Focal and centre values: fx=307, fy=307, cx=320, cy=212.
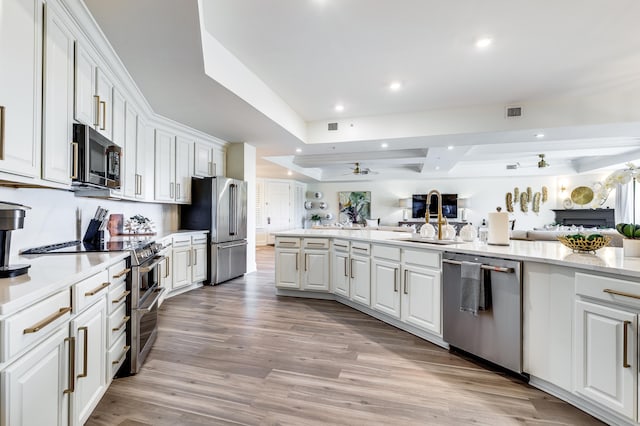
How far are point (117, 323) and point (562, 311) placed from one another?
2.88 m

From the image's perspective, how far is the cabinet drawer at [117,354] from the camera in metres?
1.92

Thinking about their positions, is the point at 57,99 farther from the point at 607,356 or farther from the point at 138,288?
the point at 607,356

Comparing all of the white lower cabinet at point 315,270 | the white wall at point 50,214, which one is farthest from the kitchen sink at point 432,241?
the white wall at point 50,214

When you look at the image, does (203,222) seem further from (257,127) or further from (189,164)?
(257,127)

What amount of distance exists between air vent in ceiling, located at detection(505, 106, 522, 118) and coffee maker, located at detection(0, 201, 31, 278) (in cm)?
547

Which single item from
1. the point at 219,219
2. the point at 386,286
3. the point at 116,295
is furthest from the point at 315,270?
the point at 116,295

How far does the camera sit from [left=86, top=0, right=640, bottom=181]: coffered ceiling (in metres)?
2.48

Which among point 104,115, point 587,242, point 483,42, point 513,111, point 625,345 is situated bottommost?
point 625,345

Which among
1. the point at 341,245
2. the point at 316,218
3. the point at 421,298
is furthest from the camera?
the point at 316,218

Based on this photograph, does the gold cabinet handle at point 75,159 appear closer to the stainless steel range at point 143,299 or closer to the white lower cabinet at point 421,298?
the stainless steel range at point 143,299

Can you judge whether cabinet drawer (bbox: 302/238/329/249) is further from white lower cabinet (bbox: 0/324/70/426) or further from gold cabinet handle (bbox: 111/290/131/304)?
white lower cabinet (bbox: 0/324/70/426)

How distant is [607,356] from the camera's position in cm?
167

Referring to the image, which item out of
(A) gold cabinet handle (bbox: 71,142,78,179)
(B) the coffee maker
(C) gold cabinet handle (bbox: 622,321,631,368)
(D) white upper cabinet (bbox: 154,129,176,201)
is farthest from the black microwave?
(C) gold cabinet handle (bbox: 622,321,631,368)

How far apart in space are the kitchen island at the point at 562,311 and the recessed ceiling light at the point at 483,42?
6.55 ft
